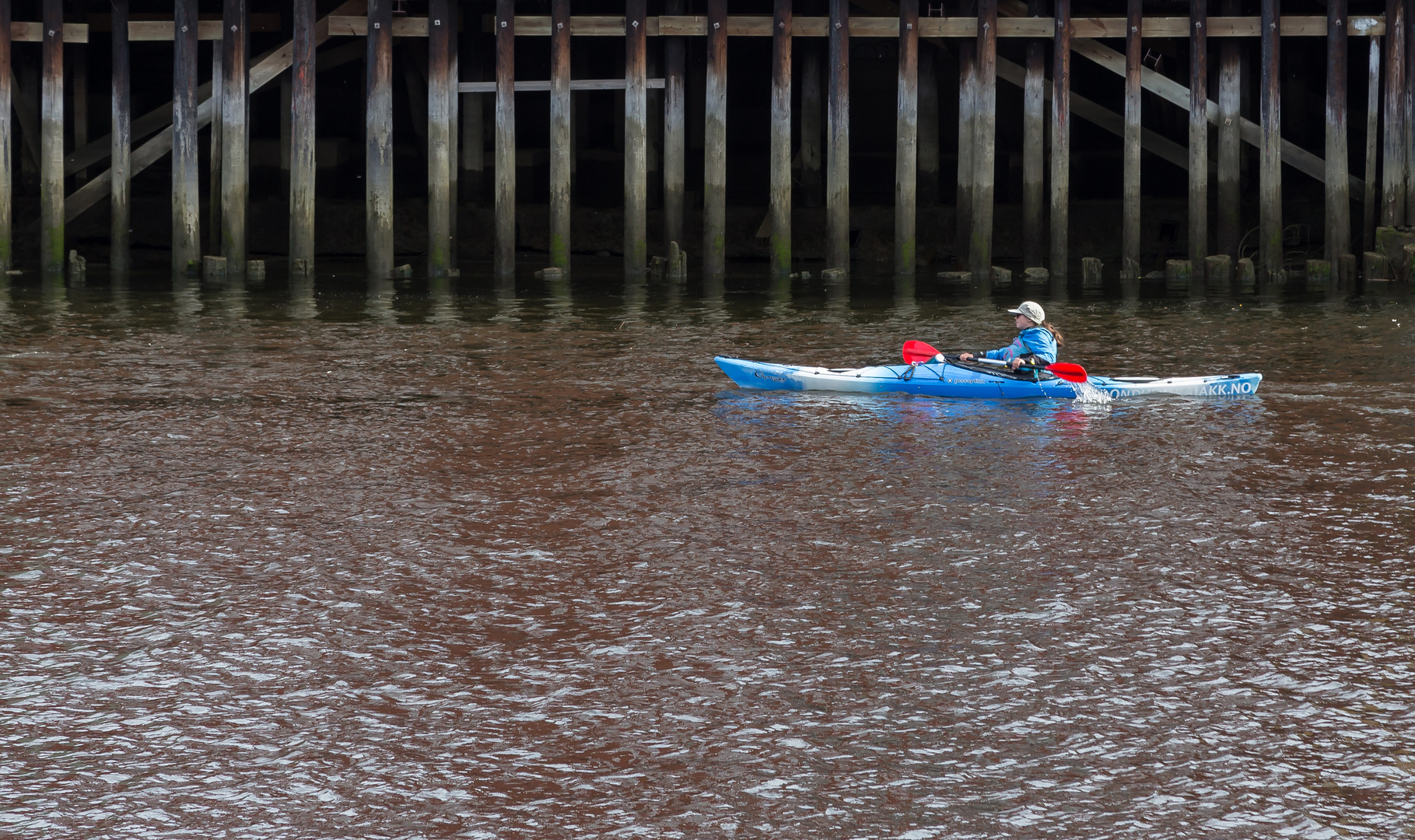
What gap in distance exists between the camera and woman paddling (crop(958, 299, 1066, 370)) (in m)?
11.4

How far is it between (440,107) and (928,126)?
245 inches

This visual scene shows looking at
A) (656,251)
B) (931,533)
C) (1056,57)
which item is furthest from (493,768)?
(656,251)

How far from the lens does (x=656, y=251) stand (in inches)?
864

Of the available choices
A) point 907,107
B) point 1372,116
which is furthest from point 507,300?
point 1372,116

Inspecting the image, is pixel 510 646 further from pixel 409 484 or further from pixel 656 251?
pixel 656 251

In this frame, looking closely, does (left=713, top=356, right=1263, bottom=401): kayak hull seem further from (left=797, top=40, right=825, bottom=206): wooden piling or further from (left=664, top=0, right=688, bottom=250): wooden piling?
(left=797, top=40, right=825, bottom=206): wooden piling

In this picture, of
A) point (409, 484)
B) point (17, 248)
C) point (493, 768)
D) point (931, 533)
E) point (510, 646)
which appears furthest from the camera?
point (17, 248)

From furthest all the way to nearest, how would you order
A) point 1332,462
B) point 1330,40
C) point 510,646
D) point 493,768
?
point 1330,40
point 1332,462
point 510,646
point 493,768

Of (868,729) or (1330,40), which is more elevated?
(1330,40)

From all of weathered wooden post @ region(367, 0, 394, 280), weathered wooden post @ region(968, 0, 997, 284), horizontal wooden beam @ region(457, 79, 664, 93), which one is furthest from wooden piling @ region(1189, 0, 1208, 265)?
weathered wooden post @ region(367, 0, 394, 280)

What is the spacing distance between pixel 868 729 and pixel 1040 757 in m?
0.53

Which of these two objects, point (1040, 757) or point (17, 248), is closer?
point (1040, 757)

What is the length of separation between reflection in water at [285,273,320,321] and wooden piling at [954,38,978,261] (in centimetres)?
662

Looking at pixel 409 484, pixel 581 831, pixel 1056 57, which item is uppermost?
pixel 1056 57
